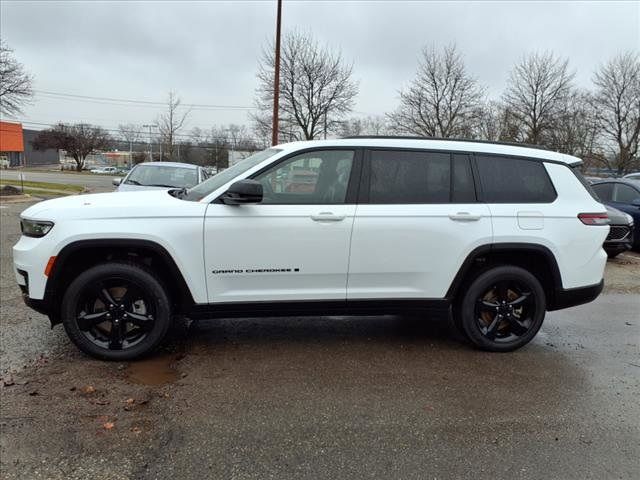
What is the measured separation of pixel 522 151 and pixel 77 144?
7255 cm

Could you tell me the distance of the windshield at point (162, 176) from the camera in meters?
9.68

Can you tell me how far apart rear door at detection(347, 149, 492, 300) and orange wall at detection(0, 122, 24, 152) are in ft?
206

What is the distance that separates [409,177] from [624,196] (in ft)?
28.5

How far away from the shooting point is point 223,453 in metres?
2.73

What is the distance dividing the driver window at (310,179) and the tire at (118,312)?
1.15 meters

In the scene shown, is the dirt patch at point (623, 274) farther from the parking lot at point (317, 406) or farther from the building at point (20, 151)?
the building at point (20, 151)

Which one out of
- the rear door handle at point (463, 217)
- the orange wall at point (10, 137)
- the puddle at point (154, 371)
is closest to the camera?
the puddle at point (154, 371)

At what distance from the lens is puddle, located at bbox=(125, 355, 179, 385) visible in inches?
142

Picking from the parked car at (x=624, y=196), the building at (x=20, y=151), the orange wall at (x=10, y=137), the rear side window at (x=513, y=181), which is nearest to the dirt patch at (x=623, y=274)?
the parked car at (x=624, y=196)

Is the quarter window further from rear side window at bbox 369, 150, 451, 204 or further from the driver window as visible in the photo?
the driver window

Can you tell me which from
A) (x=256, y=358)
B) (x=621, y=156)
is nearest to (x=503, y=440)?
(x=256, y=358)

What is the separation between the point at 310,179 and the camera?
405cm

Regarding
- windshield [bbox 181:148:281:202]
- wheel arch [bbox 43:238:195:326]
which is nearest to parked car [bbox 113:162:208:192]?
windshield [bbox 181:148:281:202]

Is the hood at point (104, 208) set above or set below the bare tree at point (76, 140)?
below
